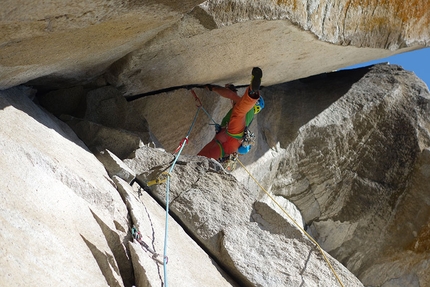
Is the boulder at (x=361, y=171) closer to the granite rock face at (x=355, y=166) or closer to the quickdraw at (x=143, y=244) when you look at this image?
the granite rock face at (x=355, y=166)

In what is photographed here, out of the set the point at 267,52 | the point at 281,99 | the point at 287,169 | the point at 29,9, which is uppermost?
the point at 29,9

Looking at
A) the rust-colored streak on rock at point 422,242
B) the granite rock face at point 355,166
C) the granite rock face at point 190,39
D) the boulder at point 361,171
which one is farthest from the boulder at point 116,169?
the rust-colored streak on rock at point 422,242

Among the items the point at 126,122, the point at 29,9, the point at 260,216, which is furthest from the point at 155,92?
the point at 29,9

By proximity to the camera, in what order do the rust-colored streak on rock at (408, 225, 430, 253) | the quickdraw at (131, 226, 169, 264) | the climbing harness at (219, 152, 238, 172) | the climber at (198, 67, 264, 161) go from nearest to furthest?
the quickdraw at (131, 226, 169, 264) < the climber at (198, 67, 264, 161) < the climbing harness at (219, 152, 238, 172) < the rust-colored streak on rock at (408, 225, 430, 253)

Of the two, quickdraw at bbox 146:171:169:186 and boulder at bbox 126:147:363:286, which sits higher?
quickdraw at bbox 146:171:169:186

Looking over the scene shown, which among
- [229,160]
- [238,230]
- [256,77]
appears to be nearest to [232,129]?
[229,160]

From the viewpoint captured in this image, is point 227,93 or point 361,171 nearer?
→ point 227,93

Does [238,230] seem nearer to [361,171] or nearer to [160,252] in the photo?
[160,252]

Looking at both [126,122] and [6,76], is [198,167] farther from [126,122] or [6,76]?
[6,76]

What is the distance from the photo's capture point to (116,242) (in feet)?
10.1

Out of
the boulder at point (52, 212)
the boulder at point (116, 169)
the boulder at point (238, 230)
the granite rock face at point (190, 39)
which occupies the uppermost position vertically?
the granite rock face at point (190, 39)

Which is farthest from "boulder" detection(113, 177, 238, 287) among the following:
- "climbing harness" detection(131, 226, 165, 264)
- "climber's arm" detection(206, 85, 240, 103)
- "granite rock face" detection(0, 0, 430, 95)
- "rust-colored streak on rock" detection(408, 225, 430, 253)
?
"rust-colored streak on rock" detection(408, 225, 430, 253)

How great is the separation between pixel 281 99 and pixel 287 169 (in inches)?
34.3

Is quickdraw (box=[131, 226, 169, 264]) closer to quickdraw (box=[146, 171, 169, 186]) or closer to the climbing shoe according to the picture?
quickdraw (box=[146, 171, 169, 186])
